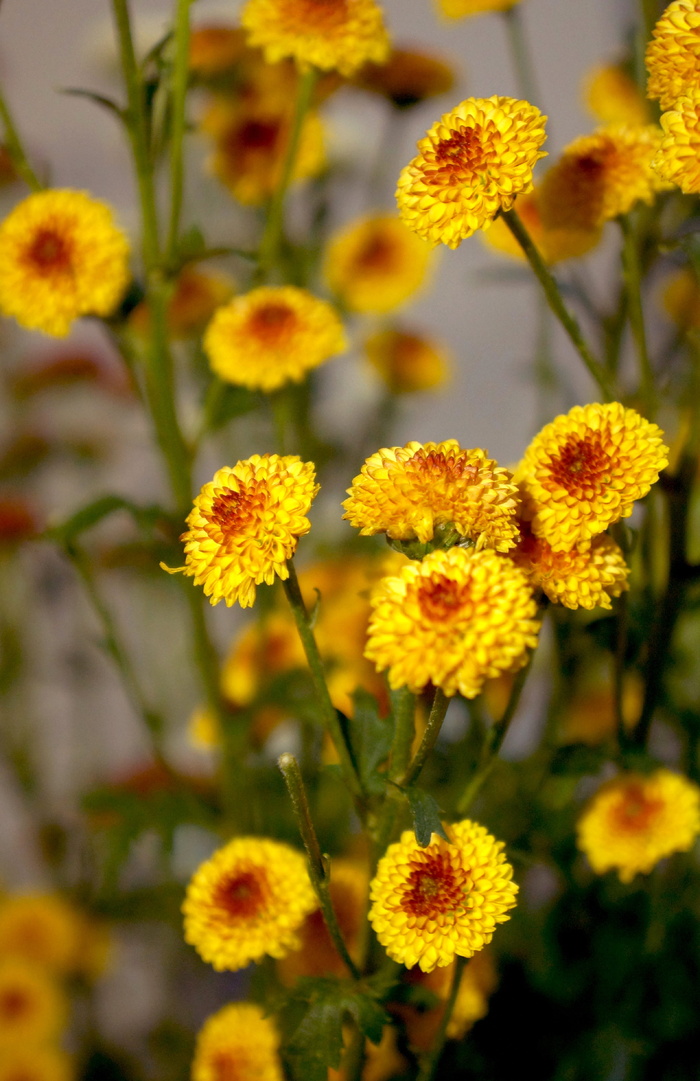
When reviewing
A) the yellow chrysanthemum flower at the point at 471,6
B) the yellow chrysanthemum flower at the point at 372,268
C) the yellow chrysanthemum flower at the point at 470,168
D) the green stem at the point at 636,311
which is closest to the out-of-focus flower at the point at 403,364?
the yellow chrysanthemum flower at the point at 372,268

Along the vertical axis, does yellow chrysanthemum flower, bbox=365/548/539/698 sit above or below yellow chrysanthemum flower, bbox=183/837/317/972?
above

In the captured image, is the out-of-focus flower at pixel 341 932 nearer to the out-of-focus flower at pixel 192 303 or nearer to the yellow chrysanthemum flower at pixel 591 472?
the yellow chrysanthemum flower at pixel 591 472

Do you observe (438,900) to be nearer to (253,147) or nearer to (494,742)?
(494,742)

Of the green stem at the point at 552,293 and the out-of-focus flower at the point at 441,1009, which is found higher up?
the green stem at the point at 552,293

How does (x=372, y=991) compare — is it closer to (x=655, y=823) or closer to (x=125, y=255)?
(x=655, y=823)

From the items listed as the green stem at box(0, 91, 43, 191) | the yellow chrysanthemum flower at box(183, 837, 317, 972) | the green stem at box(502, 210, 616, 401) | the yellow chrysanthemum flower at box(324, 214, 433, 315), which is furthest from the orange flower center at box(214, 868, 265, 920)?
the yellow chrysanthemum flower at box(324, 214, 433, 315)

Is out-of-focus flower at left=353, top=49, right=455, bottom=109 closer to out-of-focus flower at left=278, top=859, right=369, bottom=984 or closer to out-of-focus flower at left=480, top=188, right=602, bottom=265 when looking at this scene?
out-of-focus flower at left=480, top=188, right=602, bottom=265
